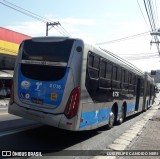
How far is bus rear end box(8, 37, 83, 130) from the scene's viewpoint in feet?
30.7

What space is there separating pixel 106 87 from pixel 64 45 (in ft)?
8.89

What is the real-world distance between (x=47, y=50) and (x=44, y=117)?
1.98 metres

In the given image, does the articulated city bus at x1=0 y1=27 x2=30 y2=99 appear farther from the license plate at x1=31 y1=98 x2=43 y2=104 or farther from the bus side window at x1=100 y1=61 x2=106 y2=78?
the license plate at x1=31 y1=98 x2=43 y2=104

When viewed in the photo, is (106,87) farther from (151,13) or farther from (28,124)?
(151,13)

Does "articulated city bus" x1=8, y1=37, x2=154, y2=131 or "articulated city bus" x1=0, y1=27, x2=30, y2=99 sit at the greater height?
"articulated city bus" x1=0, y1=27, x2=30, y2=99

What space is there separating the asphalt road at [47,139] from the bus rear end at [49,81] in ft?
2.28

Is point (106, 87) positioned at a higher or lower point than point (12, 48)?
lower

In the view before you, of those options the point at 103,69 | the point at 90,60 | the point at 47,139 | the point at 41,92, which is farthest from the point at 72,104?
the point at 103,69

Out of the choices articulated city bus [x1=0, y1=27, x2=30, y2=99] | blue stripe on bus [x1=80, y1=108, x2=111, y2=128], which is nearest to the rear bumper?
blue stripe on bus [x1=80, y1=108, x2=111, y2=128]

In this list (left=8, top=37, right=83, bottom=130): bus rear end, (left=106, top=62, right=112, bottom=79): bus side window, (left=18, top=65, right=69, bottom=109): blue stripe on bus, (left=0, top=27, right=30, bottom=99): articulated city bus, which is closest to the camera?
(left=8, top=37, right=83, bottom=130): bus rear end

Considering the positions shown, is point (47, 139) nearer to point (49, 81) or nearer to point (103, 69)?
point (49, 81)

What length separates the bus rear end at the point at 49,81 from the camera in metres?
9.36

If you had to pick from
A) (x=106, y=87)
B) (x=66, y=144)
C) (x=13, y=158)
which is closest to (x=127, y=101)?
(x=106, y=87)

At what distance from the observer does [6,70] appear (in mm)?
33156
